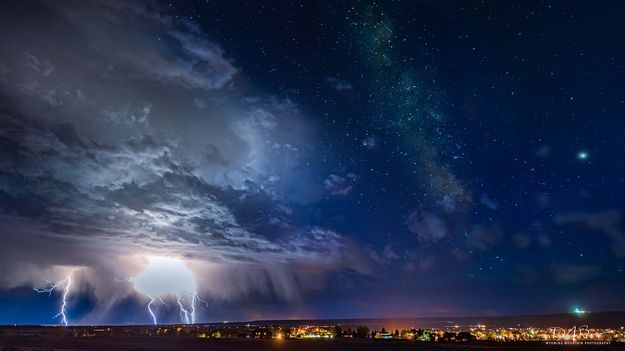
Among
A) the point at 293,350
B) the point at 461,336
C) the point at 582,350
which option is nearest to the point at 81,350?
the point at 293,350

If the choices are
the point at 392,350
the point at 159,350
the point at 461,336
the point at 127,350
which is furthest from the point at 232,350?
the point at 461,336

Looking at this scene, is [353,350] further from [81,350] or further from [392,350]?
[81,350]

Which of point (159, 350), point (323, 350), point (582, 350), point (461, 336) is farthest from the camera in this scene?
point (461, 336)

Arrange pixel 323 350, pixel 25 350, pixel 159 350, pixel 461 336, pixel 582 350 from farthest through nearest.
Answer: pixel 461 336, pixel 582 350, pixel 323 350, pixel 159 350, pixel 25 350

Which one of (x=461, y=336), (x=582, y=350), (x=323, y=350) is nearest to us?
(x=323, y=350)

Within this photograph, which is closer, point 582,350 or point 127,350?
point 127,350

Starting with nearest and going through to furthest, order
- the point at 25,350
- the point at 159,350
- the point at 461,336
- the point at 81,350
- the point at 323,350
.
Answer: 1. the point at 25,350
2. the point at 81,350
3. the point at 159,350
4. the point at 323,350
5. the point at 461,336

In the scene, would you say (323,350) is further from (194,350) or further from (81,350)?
(81,350)

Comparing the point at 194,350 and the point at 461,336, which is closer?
the point at 194,350

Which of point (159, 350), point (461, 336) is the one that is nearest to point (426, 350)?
point (159, 350)
